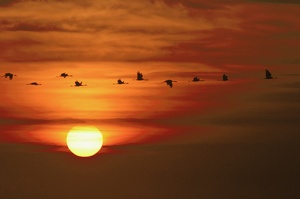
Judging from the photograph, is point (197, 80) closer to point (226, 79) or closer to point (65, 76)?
point (226, 79)

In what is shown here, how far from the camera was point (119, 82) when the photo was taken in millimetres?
151375

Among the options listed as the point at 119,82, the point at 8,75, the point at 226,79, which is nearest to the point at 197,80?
the point at 226,79

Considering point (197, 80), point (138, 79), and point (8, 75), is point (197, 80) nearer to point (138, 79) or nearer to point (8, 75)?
point (138, 79)

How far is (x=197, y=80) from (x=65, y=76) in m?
15.2

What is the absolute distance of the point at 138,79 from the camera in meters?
147

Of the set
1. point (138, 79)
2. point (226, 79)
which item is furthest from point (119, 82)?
point (226, 79)

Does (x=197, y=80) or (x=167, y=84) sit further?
(x=167, y=84)

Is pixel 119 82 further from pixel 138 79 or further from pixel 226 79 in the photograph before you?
pixel 226 79

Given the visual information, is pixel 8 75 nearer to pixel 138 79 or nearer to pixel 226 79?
pixel 138 79

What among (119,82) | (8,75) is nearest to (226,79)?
(119,82)

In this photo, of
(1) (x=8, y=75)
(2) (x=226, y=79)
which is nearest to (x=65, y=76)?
(1) (x=8, y=75)

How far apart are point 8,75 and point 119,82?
43.4 feet

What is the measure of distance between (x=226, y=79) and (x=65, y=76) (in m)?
18.3

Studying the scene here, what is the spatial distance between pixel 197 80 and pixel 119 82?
1258 centimetres
